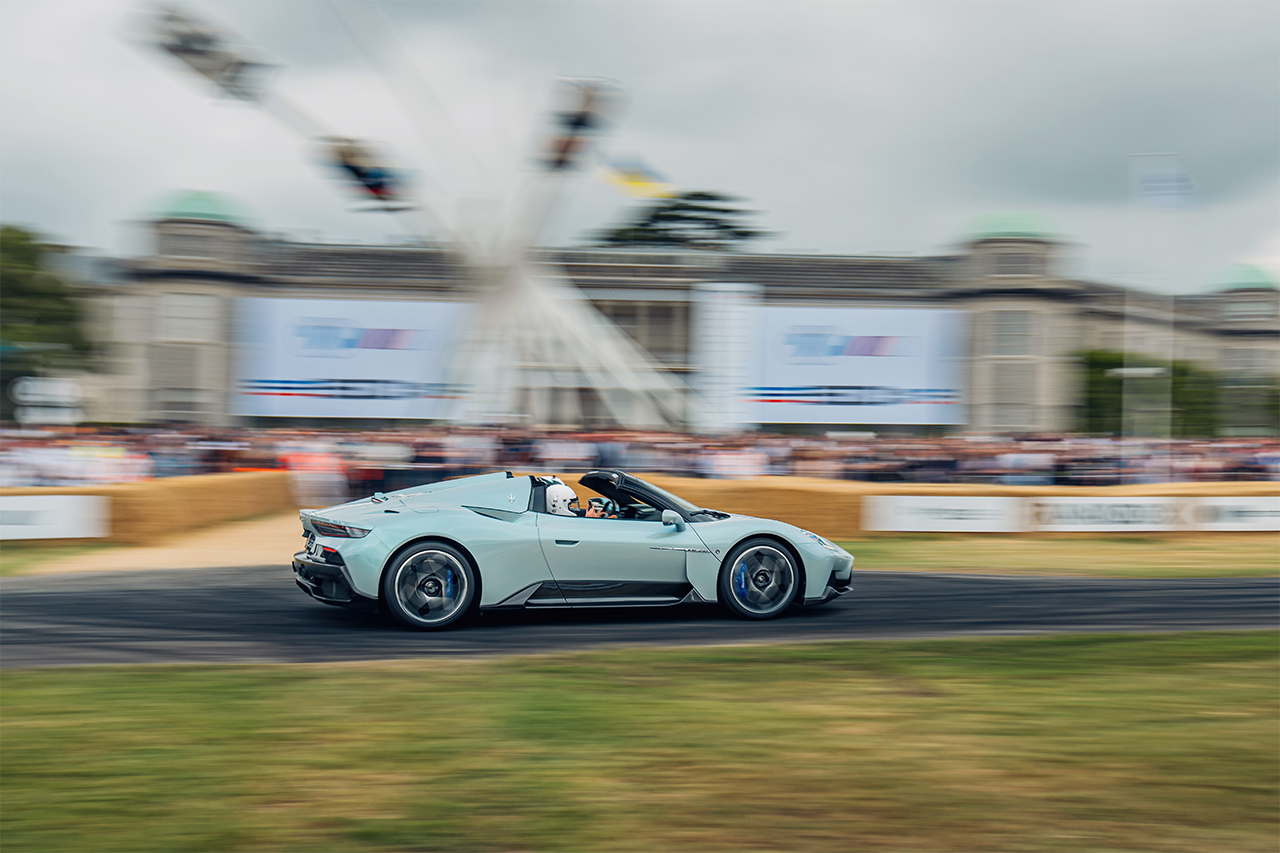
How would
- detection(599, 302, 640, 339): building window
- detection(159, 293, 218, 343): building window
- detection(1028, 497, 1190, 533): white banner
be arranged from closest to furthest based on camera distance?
1. detection(1028, 497, 1190, 533): white banner
2. detection(159, 293, 218, 343): building window
3. detection(599, 302, 640, 339): building window

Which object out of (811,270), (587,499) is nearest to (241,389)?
(811,270)

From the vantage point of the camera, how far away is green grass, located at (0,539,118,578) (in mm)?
11078

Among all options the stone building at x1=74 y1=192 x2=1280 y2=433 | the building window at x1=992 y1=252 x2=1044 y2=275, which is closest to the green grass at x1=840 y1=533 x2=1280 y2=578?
the stone building at x1=74 y1=192 x2=1280 y2=433

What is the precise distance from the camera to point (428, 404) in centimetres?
4372

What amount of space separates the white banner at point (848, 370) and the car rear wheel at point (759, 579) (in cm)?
3899

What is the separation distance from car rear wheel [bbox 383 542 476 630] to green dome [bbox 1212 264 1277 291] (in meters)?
71.8

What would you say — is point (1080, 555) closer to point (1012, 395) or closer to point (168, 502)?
point (168, 502)

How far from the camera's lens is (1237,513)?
579 inches

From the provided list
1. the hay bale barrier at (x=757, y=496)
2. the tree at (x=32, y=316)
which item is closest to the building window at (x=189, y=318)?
the tree at (x=32, y=316)

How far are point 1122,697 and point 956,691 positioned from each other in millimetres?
852

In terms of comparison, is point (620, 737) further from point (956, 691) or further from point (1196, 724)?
point (1196, 724)

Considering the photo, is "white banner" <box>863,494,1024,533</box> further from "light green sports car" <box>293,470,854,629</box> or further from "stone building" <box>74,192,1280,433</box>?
"stone building" <box>74,192,1280,433</box>

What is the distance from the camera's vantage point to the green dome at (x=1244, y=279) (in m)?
65.6

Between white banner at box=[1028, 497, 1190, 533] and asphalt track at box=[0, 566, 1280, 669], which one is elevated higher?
white banner at box=[1028, 497, 1190, 533]
